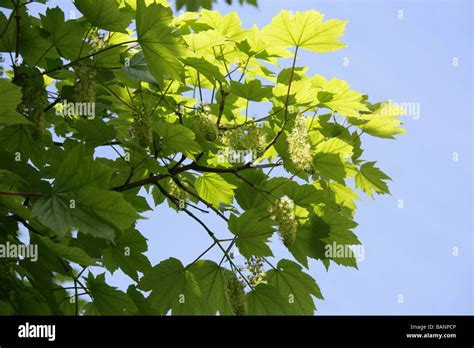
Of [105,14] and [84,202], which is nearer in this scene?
[84,202]

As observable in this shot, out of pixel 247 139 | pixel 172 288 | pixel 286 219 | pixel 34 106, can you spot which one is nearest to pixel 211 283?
pixel 172 288

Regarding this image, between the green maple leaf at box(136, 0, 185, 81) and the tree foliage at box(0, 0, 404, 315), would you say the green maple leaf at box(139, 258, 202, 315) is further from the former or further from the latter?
the green maple leaf at box(136, 0, 185, 81)

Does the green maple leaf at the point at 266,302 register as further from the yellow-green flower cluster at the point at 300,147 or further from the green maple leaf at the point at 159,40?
the green maple leaf at the point at 159,40

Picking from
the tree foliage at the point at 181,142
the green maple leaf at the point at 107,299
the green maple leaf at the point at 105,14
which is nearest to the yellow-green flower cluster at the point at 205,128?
the tree foliage at the point at 181,142

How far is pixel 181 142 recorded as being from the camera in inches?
126

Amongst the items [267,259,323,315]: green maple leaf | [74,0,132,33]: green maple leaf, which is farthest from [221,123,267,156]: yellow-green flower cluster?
[74,0,132,33]: green maple leaf

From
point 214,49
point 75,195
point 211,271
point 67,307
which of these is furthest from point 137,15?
point 67,307

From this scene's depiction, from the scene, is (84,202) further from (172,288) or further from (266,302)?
(266,302)
